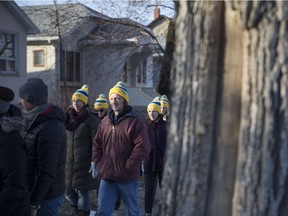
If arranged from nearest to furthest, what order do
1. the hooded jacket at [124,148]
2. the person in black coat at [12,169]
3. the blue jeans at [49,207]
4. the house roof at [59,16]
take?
1. the person in black coat at [12,169]
2. the blue jeans at [49,207]
3. the hooded jacket at [124,148]
4. the house roof at [59,16]

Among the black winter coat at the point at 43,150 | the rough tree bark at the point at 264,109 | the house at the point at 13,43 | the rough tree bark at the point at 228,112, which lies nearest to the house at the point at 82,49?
the house at the point at 13,43

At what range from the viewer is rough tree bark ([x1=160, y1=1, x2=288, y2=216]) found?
5.74 feet

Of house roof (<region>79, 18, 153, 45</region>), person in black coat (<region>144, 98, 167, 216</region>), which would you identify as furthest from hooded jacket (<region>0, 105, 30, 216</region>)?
house roof (<region>79, 18, 153, 45</region>)

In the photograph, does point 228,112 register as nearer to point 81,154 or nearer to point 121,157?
point 121,157

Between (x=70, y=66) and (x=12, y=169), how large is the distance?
1961 centimetres

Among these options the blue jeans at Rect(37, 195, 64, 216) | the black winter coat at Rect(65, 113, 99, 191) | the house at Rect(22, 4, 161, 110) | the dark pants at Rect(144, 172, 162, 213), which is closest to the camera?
the blue jeans at Rect(37, 195, 64, 216)

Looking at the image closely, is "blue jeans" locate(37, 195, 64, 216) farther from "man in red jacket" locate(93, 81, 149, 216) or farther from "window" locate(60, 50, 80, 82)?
"window" locate(60, 50, 80, 82)

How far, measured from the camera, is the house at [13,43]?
55.2ft

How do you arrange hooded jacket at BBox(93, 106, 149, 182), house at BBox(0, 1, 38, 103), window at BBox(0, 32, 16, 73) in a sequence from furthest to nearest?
window at BBox(0, 32, 16, 73), house at BBox(0, 1, 38, 103), hooded jacket at BBox(93, 106, 149, 182)

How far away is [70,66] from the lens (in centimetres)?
2238

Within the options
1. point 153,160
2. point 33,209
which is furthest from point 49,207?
point 153,160

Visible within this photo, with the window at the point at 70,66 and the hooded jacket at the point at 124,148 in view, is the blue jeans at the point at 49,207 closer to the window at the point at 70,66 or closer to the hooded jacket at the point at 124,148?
the hooded jacket at the point at 124,148

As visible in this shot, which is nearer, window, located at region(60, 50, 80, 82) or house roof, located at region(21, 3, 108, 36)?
house roof, located at region(21, 3, 108, 36)

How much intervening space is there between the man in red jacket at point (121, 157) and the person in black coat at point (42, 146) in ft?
2.95
